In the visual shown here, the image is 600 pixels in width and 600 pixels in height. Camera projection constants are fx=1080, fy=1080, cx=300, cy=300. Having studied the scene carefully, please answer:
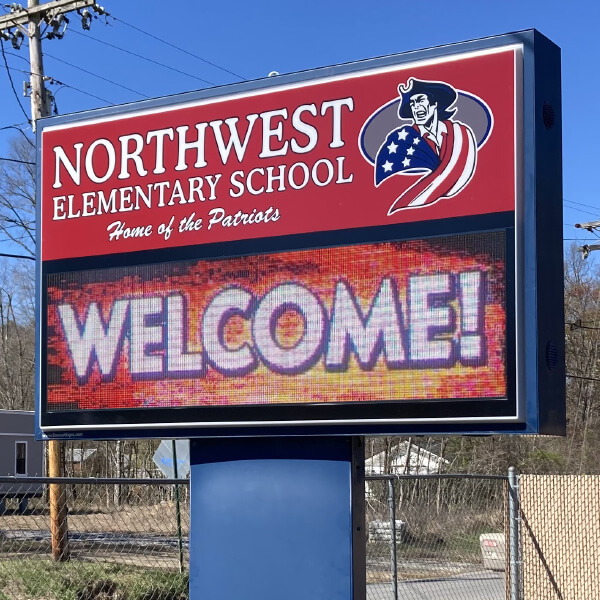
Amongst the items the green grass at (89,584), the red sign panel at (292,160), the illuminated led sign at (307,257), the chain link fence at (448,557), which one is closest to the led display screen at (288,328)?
the illuminated led sign at (307,257)

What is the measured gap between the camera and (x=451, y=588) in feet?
46.8

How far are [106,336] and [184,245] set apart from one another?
2.78 ft

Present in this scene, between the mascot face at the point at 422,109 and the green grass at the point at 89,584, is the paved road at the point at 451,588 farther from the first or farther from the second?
the mascot face at the point at 422,109

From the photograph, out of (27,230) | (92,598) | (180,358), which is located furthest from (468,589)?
(27,230)

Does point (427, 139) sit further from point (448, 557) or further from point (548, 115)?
point (448, 557)

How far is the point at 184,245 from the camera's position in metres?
7.52

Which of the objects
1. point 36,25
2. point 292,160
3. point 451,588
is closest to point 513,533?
point 292,160

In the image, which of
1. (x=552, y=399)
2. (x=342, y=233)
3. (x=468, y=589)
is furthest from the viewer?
(x=468, y=589)

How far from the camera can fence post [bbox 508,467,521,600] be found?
9508mm

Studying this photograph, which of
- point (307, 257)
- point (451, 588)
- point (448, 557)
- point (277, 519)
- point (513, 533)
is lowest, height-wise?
point (451, 588)

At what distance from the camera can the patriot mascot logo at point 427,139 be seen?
22.1 feet

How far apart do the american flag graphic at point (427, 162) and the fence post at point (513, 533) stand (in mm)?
3714

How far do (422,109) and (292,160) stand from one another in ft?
3.15

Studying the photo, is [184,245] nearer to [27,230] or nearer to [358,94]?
[358,94]
